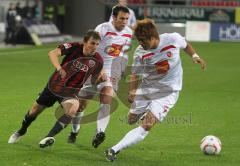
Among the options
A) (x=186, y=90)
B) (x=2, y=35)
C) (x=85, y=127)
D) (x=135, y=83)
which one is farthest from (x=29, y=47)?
(x=135, y=83)

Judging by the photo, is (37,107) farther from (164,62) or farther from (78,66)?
(164,62)

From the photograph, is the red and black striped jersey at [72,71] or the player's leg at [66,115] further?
the red and black striped jersey at [72,71]

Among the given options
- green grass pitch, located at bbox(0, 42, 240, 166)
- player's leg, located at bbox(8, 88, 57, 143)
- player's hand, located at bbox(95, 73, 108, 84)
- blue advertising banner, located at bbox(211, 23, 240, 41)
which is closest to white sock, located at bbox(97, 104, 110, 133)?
green grass pitch, located at bbox(0, 42, 240, 166)

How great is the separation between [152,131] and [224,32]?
30.5 m

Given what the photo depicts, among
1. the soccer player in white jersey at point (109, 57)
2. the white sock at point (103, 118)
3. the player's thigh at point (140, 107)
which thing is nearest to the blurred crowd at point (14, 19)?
the soccer player in white jersey at point (109, 57)

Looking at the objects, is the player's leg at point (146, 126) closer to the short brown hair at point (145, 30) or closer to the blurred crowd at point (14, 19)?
the short brown hair at point (145, 30)

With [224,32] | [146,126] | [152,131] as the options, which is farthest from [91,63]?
[224,32]

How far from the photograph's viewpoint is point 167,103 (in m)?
9.52

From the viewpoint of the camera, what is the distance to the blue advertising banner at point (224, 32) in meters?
41.6

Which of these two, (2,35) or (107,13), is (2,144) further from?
(107,13)

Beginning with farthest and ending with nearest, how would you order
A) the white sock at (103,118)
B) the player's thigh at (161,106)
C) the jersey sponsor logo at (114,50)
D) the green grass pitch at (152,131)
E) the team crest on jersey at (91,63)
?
1. the jersey sponsor logo at (114,50)
2. the white sock at (103,118)
3. the team crest on jersey at (91,63)
4. the green grass pitch at (152,131)
5. the player's thigh at (161,106)

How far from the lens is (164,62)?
957 centimetres

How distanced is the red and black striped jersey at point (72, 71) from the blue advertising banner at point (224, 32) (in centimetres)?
3187

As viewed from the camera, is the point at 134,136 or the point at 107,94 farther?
the point at 107,94
